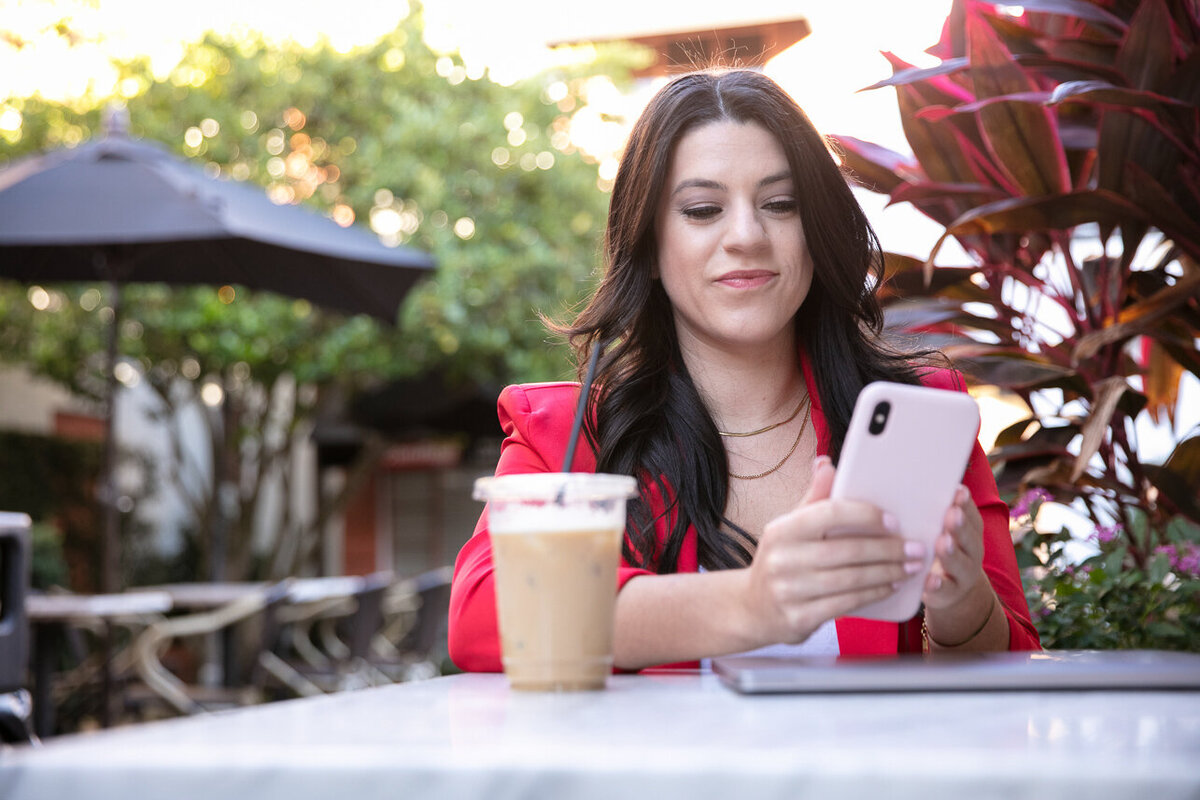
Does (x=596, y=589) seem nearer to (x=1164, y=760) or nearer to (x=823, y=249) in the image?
(x=1164, y=760)

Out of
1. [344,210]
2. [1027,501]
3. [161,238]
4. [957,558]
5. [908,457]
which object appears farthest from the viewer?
[344,210]

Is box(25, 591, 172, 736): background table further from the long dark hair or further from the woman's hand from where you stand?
the woman's hand

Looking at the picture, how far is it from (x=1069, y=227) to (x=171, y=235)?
333 cm

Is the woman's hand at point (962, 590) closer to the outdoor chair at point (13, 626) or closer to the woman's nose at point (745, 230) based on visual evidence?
the woman's nose at point (745, 230)

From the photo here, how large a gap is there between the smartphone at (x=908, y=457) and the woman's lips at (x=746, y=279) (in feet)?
2.09

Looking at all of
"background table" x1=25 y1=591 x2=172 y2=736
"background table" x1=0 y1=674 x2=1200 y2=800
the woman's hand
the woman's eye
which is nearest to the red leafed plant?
the woman's eye

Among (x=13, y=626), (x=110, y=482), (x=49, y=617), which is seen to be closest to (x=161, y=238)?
(x=110, y=482)

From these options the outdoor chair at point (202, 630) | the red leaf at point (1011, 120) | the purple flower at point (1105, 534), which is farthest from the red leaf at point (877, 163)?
the outdoor chair at point (202, 630)

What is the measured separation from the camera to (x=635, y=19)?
533 inches

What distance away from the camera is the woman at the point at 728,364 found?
1509 millimetres

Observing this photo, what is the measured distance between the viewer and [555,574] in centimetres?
89

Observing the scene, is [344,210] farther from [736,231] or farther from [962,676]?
[962,676]

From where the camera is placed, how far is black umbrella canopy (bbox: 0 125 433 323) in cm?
438

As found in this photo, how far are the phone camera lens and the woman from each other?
28 cm
